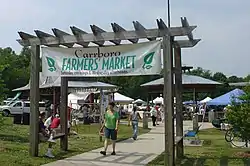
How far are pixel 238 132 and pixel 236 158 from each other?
177cm

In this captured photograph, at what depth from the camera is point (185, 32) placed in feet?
37.3

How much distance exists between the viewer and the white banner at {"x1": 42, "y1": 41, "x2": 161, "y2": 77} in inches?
475

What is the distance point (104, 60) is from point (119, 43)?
677mm

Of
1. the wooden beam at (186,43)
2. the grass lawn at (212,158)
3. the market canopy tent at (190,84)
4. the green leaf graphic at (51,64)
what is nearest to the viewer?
the grass lawn at (212,158)

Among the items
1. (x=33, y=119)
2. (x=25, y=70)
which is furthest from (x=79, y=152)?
(x=25, y=70)

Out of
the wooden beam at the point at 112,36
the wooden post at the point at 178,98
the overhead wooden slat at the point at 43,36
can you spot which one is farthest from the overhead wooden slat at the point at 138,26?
the overhead wooden slat at the point at 43,36

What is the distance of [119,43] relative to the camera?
1281cm

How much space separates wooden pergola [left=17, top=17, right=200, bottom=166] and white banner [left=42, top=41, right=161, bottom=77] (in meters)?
0.23

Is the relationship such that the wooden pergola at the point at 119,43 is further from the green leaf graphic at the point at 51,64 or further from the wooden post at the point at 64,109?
the green leaf graphic at the point at 51,64

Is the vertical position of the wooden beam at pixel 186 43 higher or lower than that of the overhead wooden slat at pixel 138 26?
lower

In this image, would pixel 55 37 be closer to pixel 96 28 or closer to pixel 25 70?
pixel 96 28

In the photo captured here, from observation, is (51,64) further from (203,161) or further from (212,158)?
(212,158)

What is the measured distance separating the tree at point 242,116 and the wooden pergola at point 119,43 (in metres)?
2.61

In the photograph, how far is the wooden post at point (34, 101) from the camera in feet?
43.0
